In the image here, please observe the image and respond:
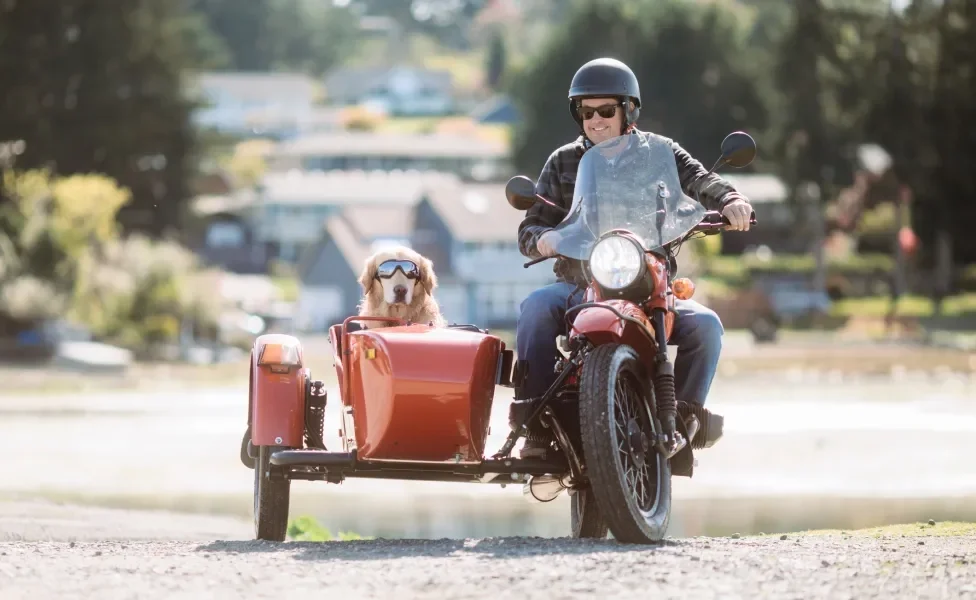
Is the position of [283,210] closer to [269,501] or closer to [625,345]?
[269,501]

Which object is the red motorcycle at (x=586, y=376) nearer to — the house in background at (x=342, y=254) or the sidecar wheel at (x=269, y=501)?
the sidecar wheel at (x=269, y=501)

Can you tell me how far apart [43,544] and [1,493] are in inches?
350

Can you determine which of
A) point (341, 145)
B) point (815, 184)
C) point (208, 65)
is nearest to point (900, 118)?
point (815, 184)

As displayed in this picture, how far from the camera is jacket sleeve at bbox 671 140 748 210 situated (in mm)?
9250

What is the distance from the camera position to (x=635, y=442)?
854 centimetres

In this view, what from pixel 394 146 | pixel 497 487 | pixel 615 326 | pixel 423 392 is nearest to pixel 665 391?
pixel 615 326

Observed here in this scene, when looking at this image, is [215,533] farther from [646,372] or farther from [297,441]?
[646,372]

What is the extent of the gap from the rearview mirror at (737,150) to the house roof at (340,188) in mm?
106579

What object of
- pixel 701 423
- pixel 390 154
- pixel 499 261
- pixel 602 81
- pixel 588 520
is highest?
pixel 390 154

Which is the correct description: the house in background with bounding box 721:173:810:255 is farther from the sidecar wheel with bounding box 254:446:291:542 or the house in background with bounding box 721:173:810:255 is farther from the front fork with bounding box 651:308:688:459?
the front fork with bounding box 651:308:688:459

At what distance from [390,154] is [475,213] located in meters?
60.4

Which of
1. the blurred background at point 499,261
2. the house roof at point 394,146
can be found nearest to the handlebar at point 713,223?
the blurred background at point 499,261

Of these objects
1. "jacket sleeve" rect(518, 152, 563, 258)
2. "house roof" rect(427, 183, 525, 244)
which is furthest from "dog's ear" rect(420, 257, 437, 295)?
"house roof" rect(427, 183, 525, 244)

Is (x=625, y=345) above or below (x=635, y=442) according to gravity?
above
